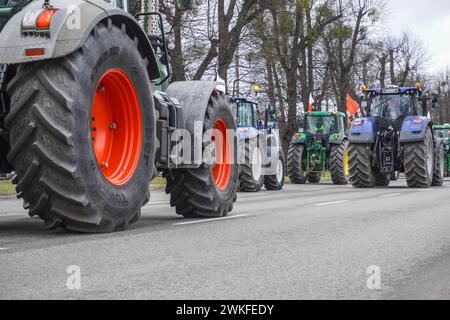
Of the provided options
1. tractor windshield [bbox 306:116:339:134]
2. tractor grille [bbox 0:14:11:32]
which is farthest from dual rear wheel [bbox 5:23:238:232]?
tractor windshield [bbox 306:116:339:134]

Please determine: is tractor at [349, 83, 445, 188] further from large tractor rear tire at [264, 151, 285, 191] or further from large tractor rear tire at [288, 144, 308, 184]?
large tractor rear tire at [288, 144, 308, 184]

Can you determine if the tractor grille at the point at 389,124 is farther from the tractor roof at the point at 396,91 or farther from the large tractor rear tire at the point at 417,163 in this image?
the large tractor rear tire at the point at 417,163

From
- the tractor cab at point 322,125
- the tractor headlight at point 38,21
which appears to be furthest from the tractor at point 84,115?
the tractor cab at point 322,125

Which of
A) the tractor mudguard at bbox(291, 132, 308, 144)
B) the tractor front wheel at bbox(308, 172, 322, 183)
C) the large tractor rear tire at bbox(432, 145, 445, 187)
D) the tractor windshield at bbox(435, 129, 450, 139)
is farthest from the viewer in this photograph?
the tractor windshield at bbox(435, 129, 450, 139)

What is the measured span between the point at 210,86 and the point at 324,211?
2.64 meters

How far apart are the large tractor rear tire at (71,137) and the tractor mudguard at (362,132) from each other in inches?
588

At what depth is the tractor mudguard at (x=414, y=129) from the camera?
20.7 m

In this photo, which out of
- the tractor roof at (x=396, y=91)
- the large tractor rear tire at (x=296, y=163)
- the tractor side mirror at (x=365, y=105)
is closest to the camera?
the tractor roof at (x=396, y=91)

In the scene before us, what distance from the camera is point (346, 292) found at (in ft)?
13.2

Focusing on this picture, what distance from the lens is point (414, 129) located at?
20922mm

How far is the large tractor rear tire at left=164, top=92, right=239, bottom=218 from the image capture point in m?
8.48

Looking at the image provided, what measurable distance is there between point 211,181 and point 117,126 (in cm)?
176

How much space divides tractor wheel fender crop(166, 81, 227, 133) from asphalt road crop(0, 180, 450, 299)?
1.09 metres
